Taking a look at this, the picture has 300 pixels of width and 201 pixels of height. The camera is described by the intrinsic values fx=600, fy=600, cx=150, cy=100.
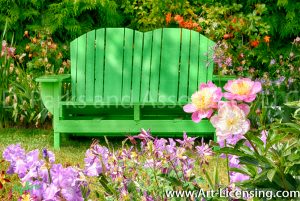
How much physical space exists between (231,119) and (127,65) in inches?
167

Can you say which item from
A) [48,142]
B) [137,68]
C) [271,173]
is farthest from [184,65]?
[271,173]

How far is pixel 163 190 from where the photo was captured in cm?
175

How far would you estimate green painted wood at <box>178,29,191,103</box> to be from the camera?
5555 mm

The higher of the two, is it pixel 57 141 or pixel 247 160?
pixel 247 160

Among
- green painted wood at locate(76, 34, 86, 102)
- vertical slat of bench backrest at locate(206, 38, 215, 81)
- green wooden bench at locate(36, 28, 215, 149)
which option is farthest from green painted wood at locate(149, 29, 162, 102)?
green painted wood at locate(76, 34, 86, 102)

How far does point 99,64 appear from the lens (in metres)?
5.61

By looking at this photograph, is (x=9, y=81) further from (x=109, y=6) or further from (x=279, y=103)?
(x=279, y=103)

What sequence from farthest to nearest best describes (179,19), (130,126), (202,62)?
1. (179,19)
2. (202,62)
3. (130,126)

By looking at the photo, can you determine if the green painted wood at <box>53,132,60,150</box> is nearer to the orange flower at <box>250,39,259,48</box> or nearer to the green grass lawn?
the green grass lawn

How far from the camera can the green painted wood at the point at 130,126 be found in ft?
16.7

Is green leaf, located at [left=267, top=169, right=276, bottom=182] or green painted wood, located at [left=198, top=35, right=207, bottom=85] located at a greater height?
green painted wood, located at [left=198, top=35, right=207, bottom=85]

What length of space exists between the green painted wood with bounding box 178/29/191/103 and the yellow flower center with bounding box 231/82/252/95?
415cm

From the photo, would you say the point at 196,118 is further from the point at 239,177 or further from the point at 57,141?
the point at 57,141

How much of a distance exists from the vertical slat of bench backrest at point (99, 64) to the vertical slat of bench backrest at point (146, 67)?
383mm
